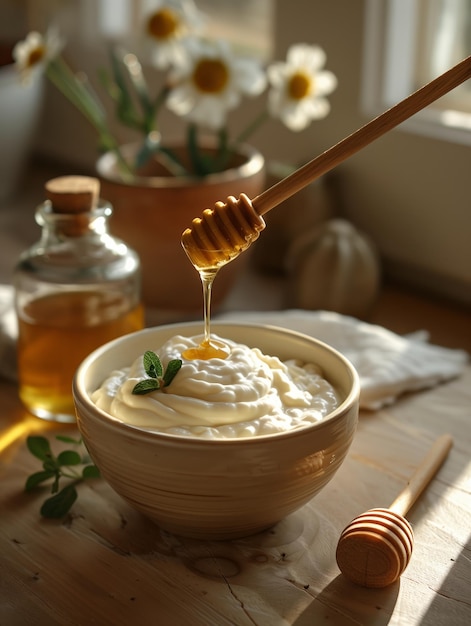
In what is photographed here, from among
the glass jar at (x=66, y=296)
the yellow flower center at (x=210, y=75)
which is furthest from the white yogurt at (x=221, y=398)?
the yellow flower center at (x=210, y=75)

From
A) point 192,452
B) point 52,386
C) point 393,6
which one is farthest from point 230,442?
point 393,6

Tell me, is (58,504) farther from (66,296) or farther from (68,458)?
(66,296)

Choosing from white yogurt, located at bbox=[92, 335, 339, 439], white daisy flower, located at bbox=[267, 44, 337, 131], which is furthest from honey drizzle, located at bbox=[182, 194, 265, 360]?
white daisy flower, located at bbox=[267, 44, 337, 131]

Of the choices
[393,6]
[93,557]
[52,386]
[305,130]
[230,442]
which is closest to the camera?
[230,442]

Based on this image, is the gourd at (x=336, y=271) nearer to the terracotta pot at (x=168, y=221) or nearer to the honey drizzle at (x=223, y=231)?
the terracotta pot at (x=168, y=221)

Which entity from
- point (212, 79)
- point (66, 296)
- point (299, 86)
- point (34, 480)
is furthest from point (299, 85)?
point (34, 480)

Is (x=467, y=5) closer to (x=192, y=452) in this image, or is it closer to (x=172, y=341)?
(x=172, y=341)

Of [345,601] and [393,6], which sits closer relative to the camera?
[345,601]
